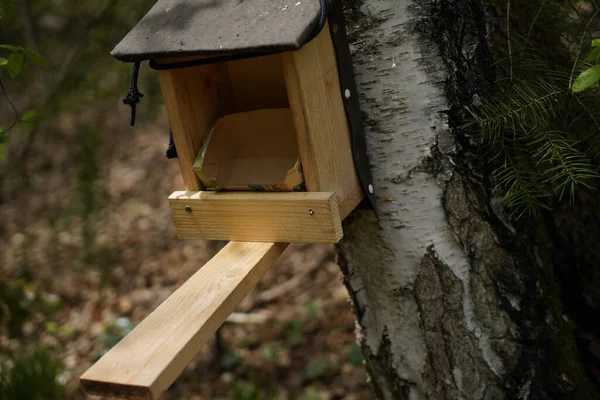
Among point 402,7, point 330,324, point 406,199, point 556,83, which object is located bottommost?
point 330,324

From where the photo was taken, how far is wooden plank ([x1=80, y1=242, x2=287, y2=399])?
3.26 feet

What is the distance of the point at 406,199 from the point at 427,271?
0.18 m

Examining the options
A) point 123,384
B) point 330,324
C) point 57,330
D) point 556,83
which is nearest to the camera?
point 123,384

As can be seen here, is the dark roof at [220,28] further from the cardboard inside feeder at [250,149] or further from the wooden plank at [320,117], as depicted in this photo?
the cardboard inside feeder at [250,149]

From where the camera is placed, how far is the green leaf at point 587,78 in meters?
1.15

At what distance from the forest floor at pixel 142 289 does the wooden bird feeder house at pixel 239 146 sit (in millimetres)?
1042

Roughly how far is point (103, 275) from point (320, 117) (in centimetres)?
238

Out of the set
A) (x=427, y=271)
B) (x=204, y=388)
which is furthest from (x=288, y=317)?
(x=427, y=271)

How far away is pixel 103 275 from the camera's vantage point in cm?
335

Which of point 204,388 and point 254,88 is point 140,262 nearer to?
point 204,388

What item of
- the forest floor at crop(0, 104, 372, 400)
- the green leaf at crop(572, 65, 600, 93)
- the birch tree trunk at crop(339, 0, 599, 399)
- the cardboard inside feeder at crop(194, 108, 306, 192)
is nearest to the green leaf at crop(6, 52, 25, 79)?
the cardboard inside feeder at crop(194, 108, 306, 192)

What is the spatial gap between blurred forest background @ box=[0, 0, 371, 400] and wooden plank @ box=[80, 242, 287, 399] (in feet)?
2.72

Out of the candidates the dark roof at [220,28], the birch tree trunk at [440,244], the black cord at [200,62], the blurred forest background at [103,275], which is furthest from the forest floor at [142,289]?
the dark roof at [220,28]

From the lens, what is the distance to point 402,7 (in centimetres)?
137
